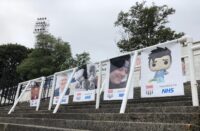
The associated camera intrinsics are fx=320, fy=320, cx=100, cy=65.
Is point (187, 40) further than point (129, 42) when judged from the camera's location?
No

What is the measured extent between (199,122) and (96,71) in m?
3.42

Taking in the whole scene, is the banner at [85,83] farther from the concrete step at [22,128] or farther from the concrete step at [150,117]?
the concrete step at [22,128]

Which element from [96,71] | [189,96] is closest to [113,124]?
[189,96]

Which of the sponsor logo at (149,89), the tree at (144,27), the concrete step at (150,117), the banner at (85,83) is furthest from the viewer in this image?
the tree at (144,27)

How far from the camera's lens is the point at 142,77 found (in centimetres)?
501

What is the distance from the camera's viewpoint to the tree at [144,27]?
26.5 m

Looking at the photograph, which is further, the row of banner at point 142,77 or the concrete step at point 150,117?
the row of banner at point 142,77

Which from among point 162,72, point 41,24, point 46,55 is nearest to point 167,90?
point 162,72

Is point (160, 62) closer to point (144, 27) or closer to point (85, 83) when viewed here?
point (85, 83)

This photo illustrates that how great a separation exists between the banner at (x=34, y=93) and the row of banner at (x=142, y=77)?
1.20 m

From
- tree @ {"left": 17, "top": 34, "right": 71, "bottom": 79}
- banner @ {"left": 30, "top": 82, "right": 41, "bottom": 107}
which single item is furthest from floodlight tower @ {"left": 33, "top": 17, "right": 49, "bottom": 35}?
banner @ {"left": 30, "top": 82, "right": 41, "bottom": 107}

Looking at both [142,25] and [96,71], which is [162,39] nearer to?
[142,25]

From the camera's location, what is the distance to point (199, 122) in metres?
3.44

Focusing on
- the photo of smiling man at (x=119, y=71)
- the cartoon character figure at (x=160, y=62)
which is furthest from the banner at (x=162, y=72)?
the photo of smiling man at (x=119, y=71)
